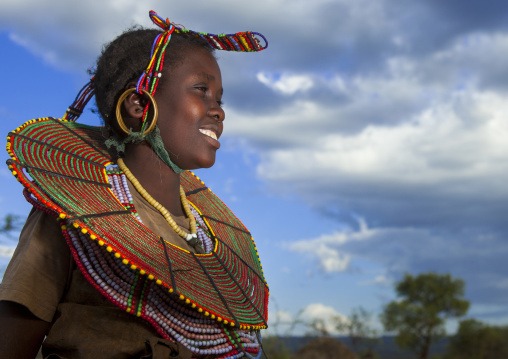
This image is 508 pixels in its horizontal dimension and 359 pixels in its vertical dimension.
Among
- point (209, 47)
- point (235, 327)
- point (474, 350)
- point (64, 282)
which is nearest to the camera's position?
point (64, 282)

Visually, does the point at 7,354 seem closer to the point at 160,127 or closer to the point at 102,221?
the point at 102,221

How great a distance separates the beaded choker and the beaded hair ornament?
7.0 inches

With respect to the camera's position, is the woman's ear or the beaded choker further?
the woman's ear

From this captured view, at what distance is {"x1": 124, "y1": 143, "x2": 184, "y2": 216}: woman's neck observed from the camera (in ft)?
9.07

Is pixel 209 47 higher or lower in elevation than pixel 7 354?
higher

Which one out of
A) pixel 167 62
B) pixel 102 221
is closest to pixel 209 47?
pixel 167 62

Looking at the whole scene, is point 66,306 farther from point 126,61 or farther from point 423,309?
point 423,309

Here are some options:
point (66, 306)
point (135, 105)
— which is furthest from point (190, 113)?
point (66, 306)

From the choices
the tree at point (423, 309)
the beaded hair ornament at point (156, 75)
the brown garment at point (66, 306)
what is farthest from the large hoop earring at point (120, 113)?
the tree at point (423, 309)

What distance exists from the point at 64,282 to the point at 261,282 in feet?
4.08

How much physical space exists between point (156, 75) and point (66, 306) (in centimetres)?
116

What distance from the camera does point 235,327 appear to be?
267 centimetres

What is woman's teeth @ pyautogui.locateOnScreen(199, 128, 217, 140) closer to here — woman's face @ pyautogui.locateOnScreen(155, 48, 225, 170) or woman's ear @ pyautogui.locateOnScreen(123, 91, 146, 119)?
woman's face @ pyautogui.locateOnScreen(155, 48, 225, 170)

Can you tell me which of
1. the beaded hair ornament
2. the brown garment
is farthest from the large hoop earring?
the brown garment
